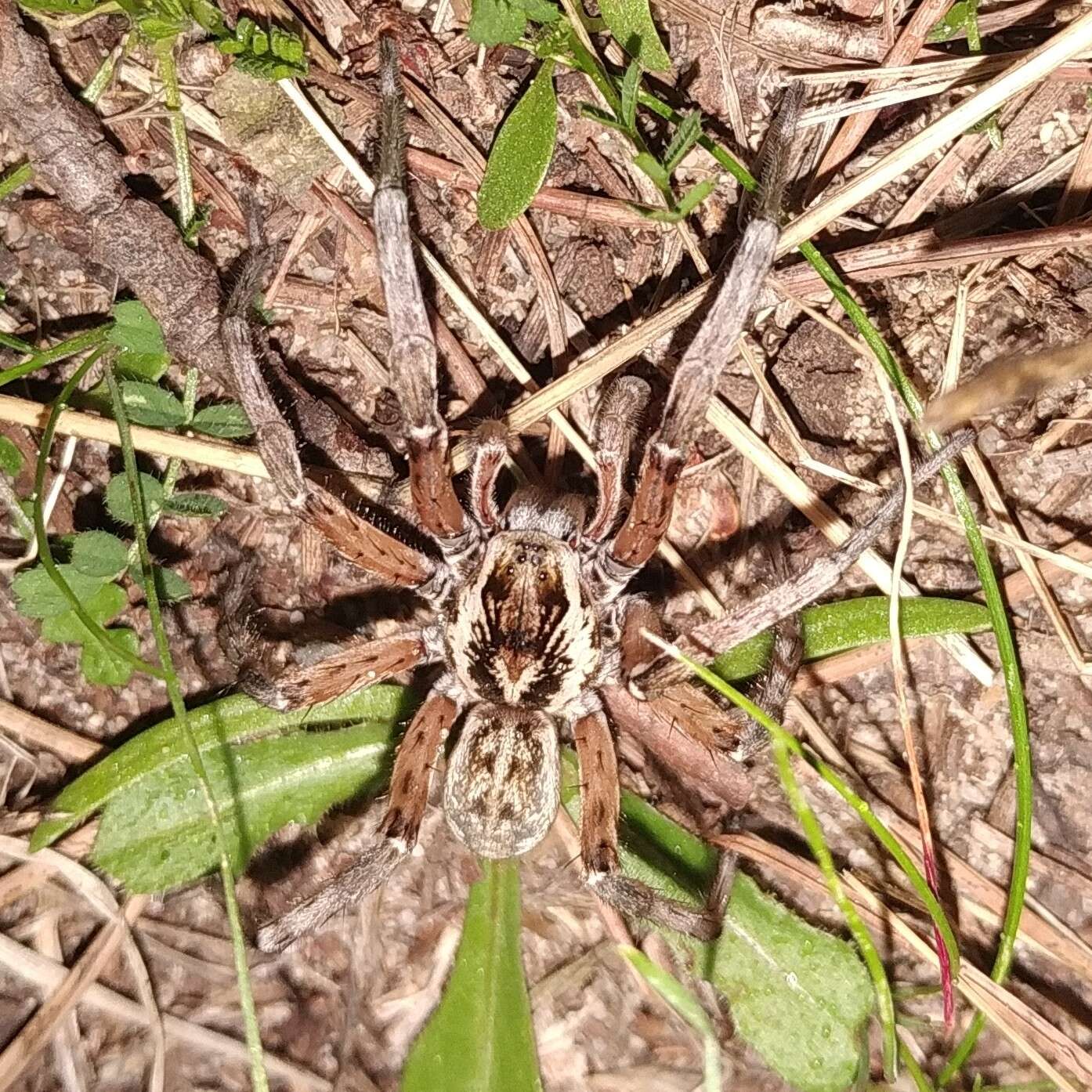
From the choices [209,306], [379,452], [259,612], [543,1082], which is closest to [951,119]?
[379,452]

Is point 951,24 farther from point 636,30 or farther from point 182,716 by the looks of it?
point 182,716

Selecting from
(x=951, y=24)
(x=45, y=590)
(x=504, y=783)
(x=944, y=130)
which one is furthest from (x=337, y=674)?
(x=951, y=24)

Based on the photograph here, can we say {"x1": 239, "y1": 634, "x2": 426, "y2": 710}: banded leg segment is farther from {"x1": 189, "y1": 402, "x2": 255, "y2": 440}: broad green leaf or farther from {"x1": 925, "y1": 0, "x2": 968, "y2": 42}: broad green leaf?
{"x1": 925, "y1": 0, "x2": 968, "y2": 42}: broad green leaf

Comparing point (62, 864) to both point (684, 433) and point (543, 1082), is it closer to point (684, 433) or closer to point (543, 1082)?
point (543, 1082)

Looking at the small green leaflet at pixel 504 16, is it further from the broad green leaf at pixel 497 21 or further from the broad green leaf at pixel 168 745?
the broad green leaf at pixel 168 745

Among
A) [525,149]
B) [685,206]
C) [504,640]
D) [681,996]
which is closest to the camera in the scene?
[681,996]
